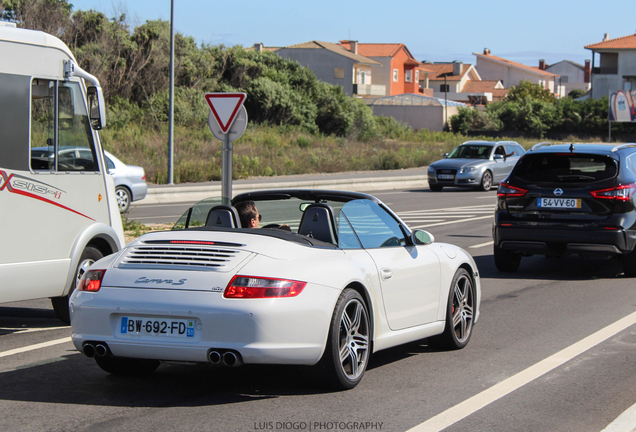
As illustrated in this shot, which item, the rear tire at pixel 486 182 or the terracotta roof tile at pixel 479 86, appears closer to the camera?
the rear tire at pixel 486 182

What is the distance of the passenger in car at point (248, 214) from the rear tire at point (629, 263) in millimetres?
6346

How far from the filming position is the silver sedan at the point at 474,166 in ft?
97.4

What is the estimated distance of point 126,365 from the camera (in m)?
5.91

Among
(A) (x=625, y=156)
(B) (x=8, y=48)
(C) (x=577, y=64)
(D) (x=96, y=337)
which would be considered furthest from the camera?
(C) (x=577, y=64)

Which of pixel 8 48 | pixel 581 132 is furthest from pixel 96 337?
pixel 581 132

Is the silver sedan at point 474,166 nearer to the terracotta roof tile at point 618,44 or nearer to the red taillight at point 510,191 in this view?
the red taillight at point 510,191

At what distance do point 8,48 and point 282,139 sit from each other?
118 feet

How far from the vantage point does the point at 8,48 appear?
760 centimetres

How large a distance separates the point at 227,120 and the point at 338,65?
91412mm

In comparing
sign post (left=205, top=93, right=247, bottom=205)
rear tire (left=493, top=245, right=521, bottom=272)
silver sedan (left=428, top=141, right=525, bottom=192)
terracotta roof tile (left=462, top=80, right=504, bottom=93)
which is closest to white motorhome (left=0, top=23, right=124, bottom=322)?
sign post (left=205, top=93, right=247, bottom=205)

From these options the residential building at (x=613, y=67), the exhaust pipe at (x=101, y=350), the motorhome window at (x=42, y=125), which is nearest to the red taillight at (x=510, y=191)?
the motorhome window at (x=42, y=125)

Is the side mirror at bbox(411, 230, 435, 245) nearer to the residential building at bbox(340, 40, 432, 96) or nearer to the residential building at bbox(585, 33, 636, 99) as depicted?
the residential building at bbox(585, 33, 636, 99)

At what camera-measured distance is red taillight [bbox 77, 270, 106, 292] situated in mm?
5418

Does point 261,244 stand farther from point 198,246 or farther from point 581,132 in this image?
point 581,132
